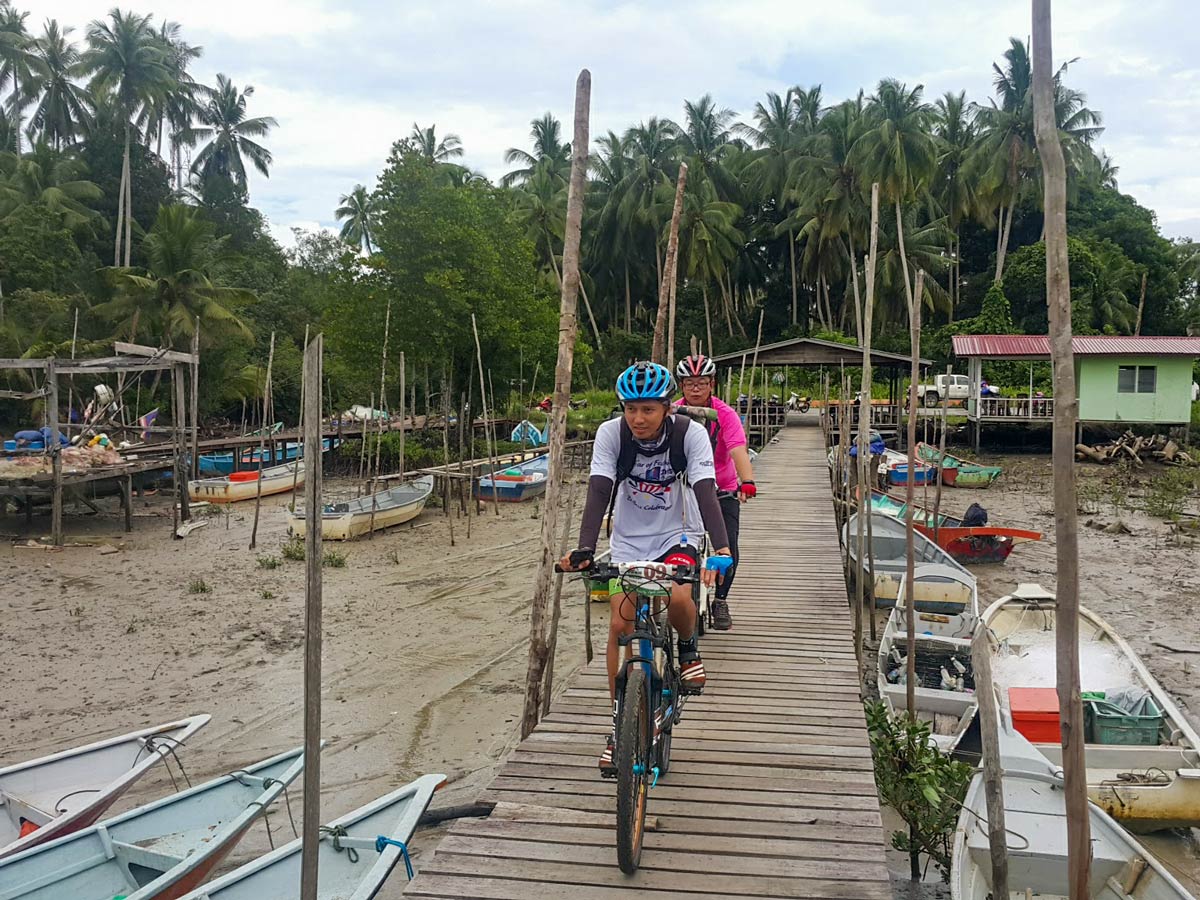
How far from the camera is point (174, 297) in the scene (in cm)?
2706

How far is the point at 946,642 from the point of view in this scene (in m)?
8.72

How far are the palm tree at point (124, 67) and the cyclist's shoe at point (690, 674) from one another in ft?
122

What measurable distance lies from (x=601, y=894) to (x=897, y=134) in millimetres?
35076

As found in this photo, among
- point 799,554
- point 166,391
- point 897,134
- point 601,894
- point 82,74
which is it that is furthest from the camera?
point 82,74

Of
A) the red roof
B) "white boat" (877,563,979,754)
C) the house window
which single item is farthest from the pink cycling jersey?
the house window

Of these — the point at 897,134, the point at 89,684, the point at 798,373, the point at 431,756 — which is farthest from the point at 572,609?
the point at 798,373

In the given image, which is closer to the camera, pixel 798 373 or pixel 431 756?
pixel 431 756

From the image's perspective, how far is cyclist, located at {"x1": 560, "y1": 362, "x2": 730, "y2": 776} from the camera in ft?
13.4

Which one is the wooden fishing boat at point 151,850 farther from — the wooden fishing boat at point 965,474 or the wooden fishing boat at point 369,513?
the wooden fishing boat at point 965,474

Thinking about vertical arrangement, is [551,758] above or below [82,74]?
below

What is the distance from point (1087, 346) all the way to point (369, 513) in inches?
814

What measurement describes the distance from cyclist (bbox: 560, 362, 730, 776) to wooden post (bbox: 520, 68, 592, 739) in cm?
166

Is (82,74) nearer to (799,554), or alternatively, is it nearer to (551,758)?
(799,554)

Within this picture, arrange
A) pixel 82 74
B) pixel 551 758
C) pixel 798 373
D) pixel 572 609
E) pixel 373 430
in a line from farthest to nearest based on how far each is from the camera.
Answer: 1. pixel 798 373
2. pixel 82 74
3. pixel 373 430
4. pixel 572 609
5. pixel 551 758
